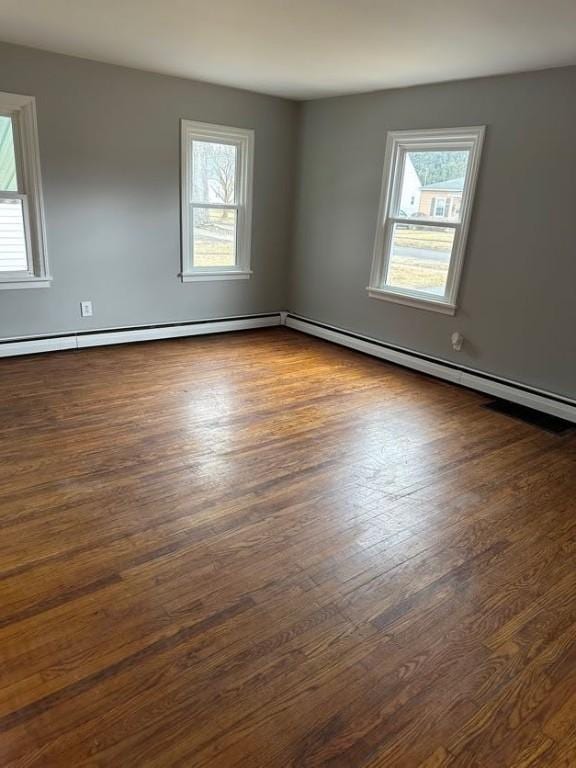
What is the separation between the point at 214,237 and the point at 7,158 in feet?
6.55

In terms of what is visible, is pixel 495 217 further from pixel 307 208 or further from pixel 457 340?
pixel 307 208

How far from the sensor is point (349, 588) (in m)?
2.06

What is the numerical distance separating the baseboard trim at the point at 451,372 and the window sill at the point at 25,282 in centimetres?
274

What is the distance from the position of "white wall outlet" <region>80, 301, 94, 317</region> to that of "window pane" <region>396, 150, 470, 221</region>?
302 centimetres

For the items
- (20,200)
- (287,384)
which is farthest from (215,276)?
(20,200)

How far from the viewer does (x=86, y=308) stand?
4.80 m

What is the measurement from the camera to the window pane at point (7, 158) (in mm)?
4090

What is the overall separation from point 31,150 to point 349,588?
4146 millimetres

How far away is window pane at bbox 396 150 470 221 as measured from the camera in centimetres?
431

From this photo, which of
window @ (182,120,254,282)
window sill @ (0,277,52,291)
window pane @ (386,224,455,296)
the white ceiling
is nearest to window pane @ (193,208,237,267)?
window @ (182,120,254,282)

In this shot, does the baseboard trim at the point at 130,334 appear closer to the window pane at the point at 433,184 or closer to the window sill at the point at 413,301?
the window sill at the point at 413,301

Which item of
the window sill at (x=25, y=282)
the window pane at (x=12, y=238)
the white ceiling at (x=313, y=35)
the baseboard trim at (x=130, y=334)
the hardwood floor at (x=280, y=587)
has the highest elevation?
the white ceiling at (x=313, y=35)

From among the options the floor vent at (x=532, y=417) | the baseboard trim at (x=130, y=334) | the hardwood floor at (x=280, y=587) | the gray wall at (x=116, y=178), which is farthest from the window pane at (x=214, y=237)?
the floor vent at (x=532, y=417)

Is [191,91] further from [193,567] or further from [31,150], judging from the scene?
[193,567]
